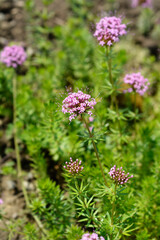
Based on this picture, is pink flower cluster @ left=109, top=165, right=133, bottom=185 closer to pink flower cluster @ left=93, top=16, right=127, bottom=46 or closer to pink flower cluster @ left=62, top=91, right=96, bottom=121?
pink flower cluster @ left=62, top=91, right=96, bottom=121

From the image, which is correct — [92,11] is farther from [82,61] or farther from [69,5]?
[82,61]

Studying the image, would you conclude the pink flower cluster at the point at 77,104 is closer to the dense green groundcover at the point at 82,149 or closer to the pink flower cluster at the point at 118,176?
the dense green groundcover at the point at 82,149

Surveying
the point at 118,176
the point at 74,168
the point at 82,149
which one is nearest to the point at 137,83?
the point at 82,149

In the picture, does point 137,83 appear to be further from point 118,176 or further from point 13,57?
point 13,57

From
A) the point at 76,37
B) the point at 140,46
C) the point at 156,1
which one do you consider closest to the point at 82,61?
the point at 76,37

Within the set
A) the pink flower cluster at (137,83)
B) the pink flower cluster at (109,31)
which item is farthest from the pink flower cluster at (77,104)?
the pink flower cluster at (137,83)
